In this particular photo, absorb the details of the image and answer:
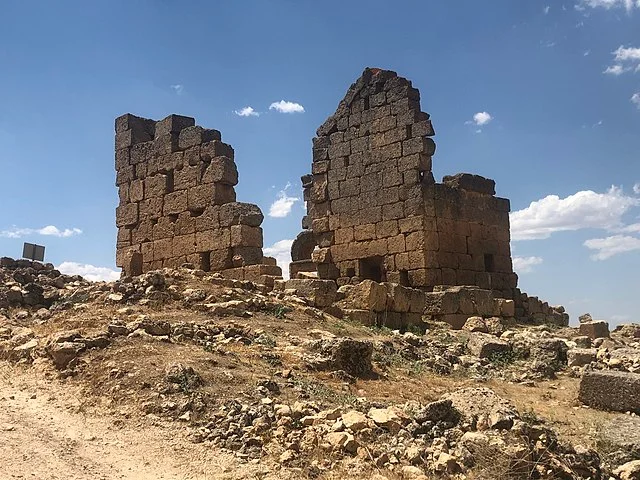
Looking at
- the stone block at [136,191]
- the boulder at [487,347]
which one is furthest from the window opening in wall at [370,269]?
the stone block at [136,191]

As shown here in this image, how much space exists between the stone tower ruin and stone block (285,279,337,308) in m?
3.17

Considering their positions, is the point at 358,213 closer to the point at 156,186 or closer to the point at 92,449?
the point at 156,186

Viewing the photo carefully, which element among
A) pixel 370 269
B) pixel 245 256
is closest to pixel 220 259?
pixel 245 256

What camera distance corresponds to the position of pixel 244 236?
1392cm

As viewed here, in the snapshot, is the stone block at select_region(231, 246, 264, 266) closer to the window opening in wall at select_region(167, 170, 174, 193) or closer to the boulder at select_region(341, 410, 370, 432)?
the window opening in wall at select_region(167, 170, 174, 193)

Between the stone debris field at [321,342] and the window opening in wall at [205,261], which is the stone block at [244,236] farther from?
the window opening in wall at [205,261]

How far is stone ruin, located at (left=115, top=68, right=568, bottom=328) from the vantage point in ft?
46.7

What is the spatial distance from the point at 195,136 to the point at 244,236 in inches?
113

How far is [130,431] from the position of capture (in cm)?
542

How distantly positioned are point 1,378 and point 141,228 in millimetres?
9239

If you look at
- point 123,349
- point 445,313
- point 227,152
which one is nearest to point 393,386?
point 123,349

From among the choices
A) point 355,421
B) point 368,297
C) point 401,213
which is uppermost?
point 401,213

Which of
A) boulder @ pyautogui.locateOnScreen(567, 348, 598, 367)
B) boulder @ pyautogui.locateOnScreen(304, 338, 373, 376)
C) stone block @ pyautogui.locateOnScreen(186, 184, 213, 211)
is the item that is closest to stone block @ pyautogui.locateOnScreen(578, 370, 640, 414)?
boulder @ pyautogui.locateOnScreen(567, 348, 598, 367)

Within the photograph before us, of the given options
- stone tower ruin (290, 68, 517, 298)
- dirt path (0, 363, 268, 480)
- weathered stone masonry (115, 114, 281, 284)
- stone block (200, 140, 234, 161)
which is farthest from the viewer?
stone tower ruin (290, 68, 517, 298)
